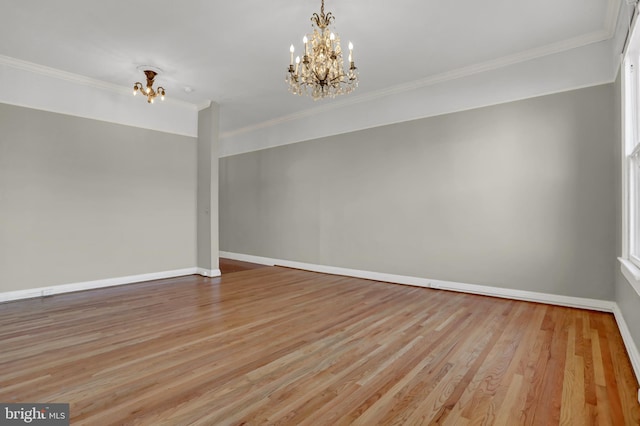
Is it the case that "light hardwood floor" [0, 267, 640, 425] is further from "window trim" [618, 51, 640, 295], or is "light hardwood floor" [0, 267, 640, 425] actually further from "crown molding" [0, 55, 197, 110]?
"crown molding" [0, 55, 197, 110]

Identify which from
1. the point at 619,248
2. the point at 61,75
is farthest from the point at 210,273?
the point at 619,248

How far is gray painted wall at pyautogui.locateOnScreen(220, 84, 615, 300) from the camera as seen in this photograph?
350 centimetres

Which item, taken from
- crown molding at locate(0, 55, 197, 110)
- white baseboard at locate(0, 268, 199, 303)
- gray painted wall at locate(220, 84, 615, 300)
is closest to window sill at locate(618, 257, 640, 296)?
gray painted wall at locate(220, 84, 615, 300)

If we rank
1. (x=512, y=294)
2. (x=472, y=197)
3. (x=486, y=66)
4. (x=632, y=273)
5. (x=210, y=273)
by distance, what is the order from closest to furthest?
(x=632, y=273) → (x=512, y=294) → (x=486, y=66) → (x=472, y=197) → (x=210, y=273)

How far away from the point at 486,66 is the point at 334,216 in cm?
316

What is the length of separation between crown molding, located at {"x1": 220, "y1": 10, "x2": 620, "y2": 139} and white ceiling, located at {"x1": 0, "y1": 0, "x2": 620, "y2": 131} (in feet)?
0.06

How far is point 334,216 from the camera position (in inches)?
225

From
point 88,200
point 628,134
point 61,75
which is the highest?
point 61,75

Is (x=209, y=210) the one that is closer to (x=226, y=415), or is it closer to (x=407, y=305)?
(x=407, y=305)

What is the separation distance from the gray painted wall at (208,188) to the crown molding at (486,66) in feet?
5.01

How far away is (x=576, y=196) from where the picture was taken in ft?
11.6

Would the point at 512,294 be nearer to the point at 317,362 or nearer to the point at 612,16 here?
the point at 317,362

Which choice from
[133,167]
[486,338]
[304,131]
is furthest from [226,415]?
[304,131]

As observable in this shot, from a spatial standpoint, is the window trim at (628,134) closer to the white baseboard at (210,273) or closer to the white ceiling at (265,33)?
the white ceiling at (265,33)
